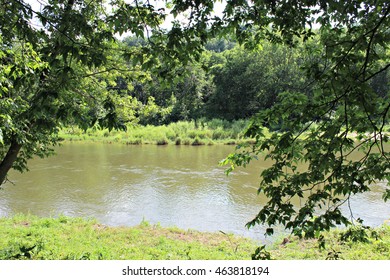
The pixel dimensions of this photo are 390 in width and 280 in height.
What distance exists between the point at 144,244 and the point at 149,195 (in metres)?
5.23

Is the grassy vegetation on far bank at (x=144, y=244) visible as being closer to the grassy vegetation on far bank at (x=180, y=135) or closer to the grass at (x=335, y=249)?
the grass at (x=335, y=249)

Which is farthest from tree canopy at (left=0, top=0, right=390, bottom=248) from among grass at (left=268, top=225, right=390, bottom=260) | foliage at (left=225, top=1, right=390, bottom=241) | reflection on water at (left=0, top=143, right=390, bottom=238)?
reflection on water at (left=0, top=143, right=390, bottom=238)

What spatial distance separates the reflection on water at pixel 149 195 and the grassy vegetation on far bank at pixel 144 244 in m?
1.14

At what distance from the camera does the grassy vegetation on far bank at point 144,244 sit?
18.3ft

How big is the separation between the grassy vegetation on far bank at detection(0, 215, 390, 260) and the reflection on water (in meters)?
1.14

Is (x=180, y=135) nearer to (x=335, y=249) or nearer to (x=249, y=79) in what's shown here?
(x=249, y=79)

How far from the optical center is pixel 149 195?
11.9 metres

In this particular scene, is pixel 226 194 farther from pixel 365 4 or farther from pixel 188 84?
pixel 188 84

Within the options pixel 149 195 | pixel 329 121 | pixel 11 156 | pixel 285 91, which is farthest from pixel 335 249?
pixel 149 195

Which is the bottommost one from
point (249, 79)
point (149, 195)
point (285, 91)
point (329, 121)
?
point (149, 195)

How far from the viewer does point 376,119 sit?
2918mm

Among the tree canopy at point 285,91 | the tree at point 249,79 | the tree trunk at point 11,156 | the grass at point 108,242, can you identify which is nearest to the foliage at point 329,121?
the tree canopy at point 285,91

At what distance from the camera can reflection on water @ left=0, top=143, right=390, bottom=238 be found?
9.51m

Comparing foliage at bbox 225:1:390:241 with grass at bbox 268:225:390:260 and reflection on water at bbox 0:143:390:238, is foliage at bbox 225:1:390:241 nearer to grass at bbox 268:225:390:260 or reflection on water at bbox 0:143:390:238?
grass at bbox 268:225:390:260
